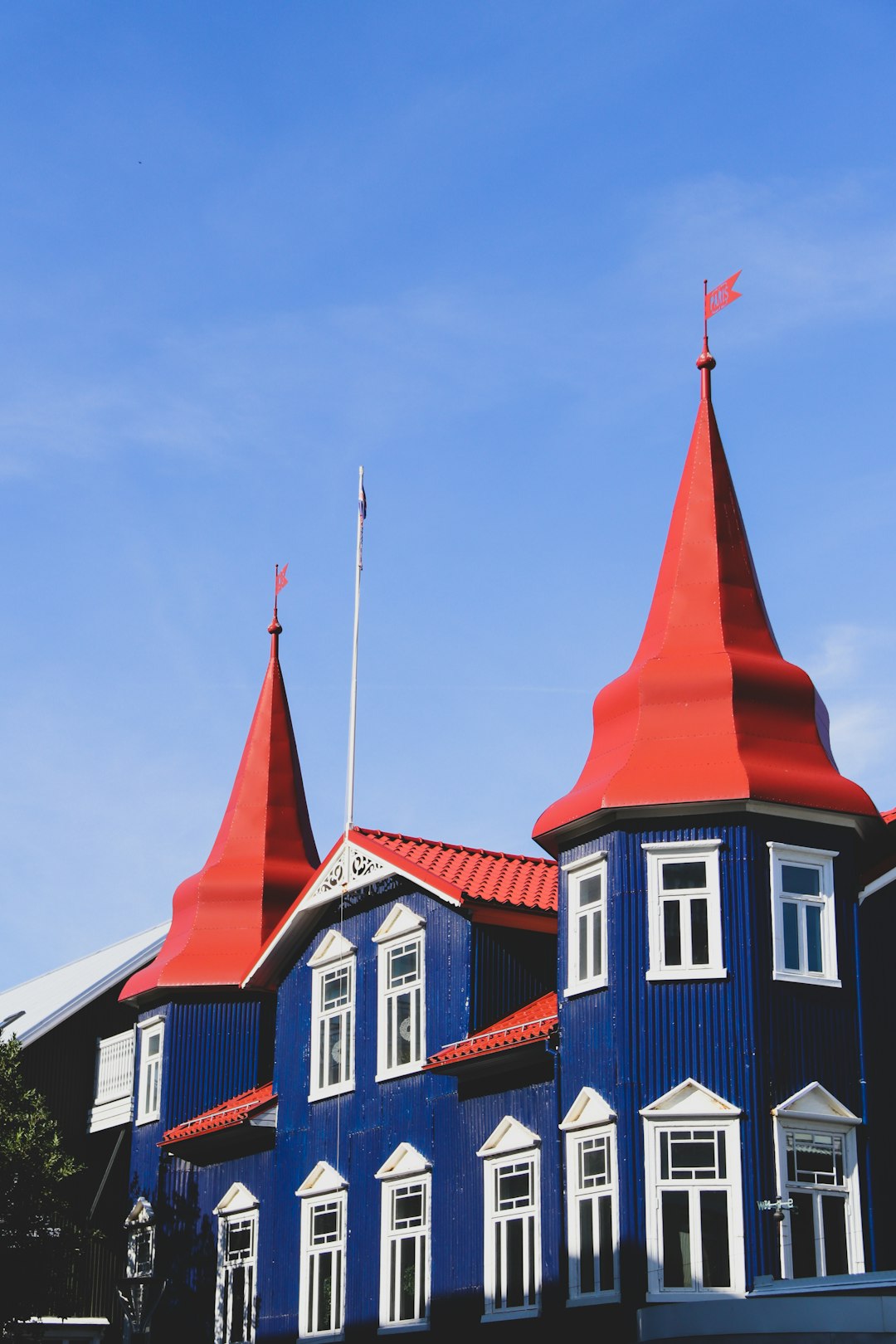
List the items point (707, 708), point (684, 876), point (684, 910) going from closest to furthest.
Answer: point (684, 910)
point (684, 876)
point (707, 708)

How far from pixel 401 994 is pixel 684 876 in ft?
20.0

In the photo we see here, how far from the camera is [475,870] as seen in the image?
2797cm

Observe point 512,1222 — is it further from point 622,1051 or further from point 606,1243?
point 622,1051

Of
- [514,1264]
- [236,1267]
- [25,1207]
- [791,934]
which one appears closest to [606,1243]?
[514,1264]

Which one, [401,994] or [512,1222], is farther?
[401,994]

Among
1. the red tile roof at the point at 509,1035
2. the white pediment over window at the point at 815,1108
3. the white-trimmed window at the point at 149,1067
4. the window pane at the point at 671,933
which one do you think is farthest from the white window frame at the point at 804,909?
the white-trimmed window at the point at 149,1067

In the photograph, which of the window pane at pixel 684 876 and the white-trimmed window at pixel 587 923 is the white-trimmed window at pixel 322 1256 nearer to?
the white-trimmed window at pixel 587 923

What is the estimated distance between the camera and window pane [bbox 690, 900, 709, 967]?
22812mm

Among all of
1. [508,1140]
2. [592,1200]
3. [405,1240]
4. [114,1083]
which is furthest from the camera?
[114,1083]

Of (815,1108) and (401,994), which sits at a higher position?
(401,994)

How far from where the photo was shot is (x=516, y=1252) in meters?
24.1

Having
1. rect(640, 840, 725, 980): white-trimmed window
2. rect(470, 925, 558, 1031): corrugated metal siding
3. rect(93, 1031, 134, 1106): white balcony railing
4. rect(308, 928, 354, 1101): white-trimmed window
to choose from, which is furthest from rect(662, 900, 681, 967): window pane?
rect(93, 1031, 134, 1106): white balcony railing

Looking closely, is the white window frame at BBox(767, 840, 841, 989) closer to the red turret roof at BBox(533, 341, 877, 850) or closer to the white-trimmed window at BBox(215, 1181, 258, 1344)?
the red turret roof at BBox(533, 341, 877, 850)

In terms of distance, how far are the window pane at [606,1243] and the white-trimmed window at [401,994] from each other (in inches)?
193
